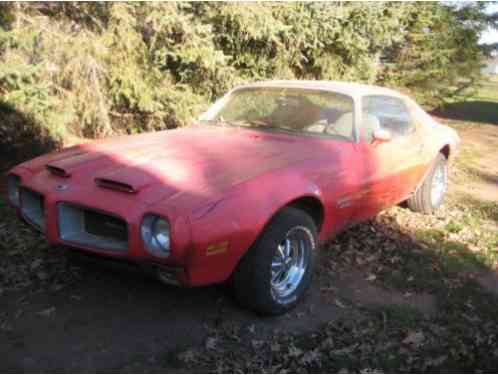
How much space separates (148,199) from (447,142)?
13.3 ft

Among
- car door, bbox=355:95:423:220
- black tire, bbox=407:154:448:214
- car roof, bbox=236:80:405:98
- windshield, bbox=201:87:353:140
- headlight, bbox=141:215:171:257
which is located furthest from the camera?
black tire, bbox=407:154:448:214

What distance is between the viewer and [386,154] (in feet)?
14.7

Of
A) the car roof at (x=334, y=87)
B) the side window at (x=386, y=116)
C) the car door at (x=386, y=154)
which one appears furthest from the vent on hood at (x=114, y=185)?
the car roof at (x=334, y=87)

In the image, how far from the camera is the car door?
421 centimetres

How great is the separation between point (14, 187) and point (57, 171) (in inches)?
19.7

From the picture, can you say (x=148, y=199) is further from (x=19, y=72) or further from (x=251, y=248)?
(x=19, y=72)

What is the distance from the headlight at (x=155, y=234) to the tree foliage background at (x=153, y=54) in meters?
3.73

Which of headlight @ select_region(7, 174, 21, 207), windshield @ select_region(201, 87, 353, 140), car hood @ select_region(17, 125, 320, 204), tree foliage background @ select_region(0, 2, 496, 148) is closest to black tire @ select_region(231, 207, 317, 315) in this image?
car hood @ select_region(17, 125, 320, 204)

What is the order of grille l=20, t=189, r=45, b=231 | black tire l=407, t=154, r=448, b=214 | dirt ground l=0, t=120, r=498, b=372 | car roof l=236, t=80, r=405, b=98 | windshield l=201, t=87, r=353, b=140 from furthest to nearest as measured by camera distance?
1. black tire l=407, t=154, r=448, b=214
2. car roof l=236, t=80, r=405, b=98
3. windshield l=201, t=87, r=353, b=140
4. grille l=20, t=189, r=45, b=231
5. dirt ground l=0, t=120, r=498, b=372

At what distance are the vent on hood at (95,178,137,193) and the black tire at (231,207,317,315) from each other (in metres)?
0.80

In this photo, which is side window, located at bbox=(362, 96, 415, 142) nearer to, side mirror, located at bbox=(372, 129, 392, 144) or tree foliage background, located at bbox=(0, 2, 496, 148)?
side mirror, located at bbox=(372, 129, 392, 144)

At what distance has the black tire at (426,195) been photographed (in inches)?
221

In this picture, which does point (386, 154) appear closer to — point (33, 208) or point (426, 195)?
point (426, 195)

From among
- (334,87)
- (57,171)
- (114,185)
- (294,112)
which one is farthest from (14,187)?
(334,87)
